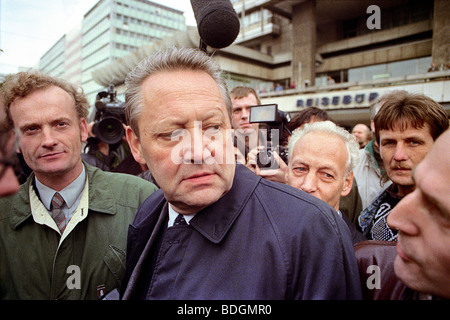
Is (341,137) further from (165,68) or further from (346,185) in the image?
(165,68)

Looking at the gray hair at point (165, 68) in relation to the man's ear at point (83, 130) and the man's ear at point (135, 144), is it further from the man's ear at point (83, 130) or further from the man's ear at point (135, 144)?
the man's ear at point (83, 130)

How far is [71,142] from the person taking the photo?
1436 mm

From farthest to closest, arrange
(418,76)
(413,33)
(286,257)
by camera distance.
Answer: (413,33) → (418,76) → (286,257)

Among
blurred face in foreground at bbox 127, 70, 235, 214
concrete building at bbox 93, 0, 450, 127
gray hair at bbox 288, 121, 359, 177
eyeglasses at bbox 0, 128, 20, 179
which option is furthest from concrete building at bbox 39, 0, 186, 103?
eyeglasses at bbox 0, 128, 20, 179

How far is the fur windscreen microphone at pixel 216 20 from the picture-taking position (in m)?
1.04

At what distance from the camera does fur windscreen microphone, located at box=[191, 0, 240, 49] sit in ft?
3.42

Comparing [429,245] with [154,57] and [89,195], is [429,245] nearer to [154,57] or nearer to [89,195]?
[154,57]

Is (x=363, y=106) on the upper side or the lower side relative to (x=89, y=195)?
upper

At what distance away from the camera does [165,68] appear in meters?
1.10

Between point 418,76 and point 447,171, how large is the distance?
15345 mm

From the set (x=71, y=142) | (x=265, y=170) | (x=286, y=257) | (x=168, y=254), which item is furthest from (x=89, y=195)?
(x=286, y=257)

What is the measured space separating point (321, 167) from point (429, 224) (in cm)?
98

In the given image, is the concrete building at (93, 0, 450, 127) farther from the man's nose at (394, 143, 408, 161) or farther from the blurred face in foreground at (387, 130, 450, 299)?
the blurred face in foreground at (387, 130, 450, 299)

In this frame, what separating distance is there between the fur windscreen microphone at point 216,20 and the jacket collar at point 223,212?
1.88 feet
